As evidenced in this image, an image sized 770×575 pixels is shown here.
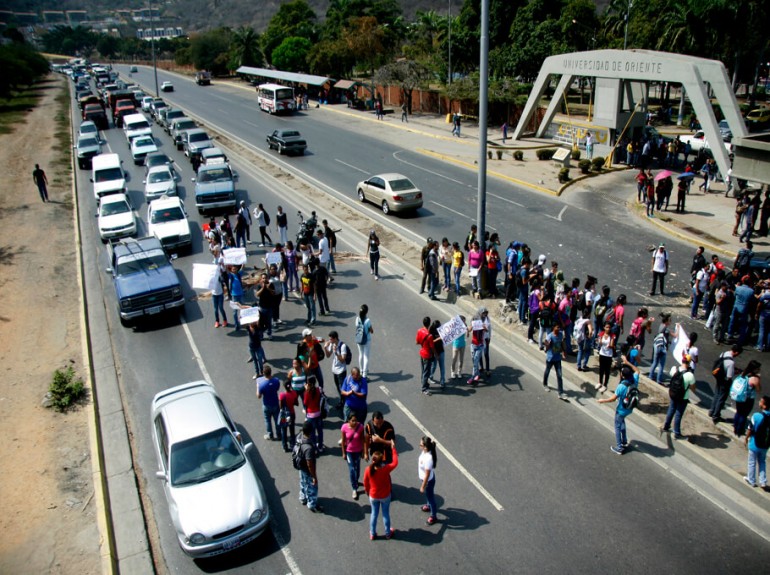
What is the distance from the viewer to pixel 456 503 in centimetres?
962

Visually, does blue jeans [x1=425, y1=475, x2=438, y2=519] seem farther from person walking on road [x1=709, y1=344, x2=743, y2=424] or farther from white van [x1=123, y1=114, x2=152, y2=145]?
white van [x1=123, y1=114, x2=152, y2=145]

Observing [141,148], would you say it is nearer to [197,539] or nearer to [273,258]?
[273,258]

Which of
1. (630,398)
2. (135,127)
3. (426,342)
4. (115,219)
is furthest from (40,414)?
(135,127)

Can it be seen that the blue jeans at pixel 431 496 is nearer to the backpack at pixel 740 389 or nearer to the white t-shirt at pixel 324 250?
the backpack at pixel 740 389

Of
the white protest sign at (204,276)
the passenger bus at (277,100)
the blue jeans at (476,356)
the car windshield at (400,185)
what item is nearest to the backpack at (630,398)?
the blue jeans at (476,356)

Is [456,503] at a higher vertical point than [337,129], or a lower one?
lower

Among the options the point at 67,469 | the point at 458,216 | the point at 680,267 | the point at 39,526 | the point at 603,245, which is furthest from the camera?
the point at 458,216

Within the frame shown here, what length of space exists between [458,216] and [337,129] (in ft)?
86.9

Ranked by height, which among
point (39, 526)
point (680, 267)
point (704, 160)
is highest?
point (704, 160)

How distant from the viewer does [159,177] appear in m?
28.3

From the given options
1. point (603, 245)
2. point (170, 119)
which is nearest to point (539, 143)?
point (603, 245)

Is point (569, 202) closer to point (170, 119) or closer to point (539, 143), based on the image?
point (539, 143)

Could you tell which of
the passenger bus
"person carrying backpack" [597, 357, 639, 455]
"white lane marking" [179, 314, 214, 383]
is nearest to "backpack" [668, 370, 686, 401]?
"person carrying backpack" [597, 357, 639, 455]

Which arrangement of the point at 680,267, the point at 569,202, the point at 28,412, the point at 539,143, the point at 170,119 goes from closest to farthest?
the point at 28,412 < the point at 680,267 < the point at 569,202 < the point at 539,143 < the point at 170,119
